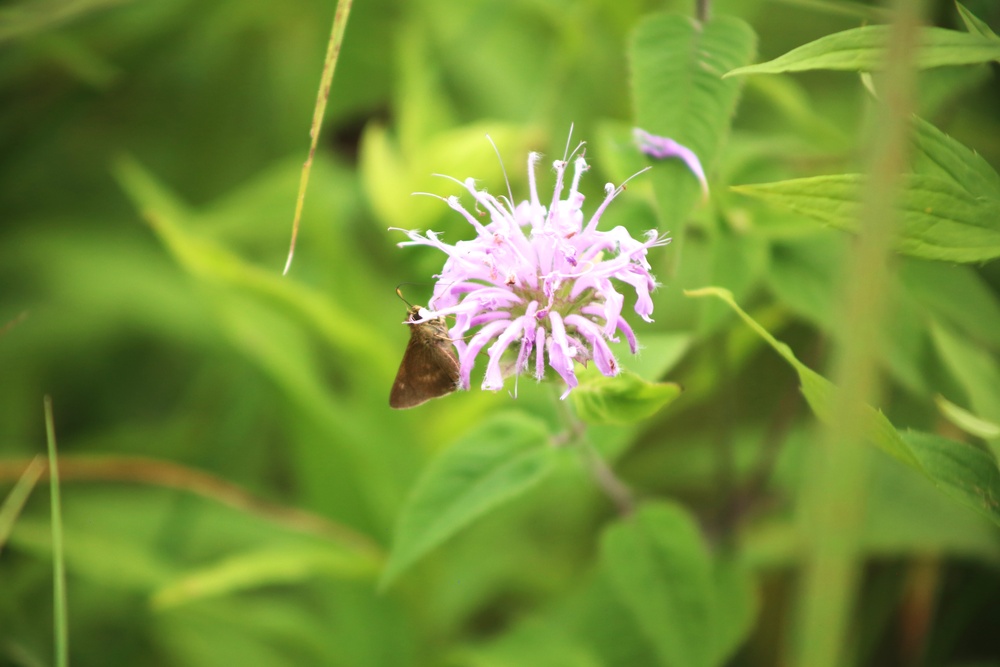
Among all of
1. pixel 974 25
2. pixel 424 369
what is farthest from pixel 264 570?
pixel 974 25

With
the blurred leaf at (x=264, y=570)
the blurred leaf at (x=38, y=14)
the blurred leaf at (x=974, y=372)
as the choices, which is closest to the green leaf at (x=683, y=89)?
the blurred leaf at (x=974, y=372)

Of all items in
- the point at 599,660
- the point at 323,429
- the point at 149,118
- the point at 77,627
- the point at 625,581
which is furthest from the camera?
the point at 149,118

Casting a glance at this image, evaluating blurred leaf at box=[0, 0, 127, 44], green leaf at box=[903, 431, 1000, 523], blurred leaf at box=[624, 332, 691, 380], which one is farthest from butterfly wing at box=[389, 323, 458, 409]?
blurred leaf at box=[0, 0, 127, 44]

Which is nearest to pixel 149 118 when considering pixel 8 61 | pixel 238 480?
pixel 8 61

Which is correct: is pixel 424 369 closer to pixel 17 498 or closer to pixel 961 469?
pixel 961 469

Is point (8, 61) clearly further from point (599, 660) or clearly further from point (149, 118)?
point (599, 660)

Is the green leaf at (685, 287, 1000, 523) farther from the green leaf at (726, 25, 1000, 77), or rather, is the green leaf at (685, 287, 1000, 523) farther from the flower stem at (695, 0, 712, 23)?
the flower stem at (695, 0, 712, 23)
